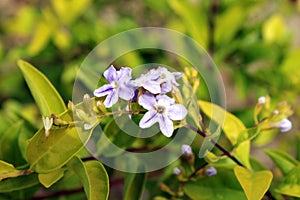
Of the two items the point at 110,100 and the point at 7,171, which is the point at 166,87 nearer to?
the point at 110,100

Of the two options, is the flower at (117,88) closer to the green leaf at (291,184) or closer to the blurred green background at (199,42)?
the green leaf at (291,184)

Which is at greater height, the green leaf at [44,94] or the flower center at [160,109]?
the green leaf at [44,94]

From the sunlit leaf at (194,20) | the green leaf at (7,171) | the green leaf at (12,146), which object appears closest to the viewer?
the green leaf at (7,171)

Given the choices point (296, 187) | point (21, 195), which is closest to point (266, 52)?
point (296, 187)

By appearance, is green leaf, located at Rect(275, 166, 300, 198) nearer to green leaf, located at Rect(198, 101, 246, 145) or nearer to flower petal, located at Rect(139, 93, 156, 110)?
green leaf, located at Rect(198, 101, 246, 145)

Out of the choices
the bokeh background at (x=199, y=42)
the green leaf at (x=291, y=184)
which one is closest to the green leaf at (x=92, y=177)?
the green leaf at (x=291, y=184)
